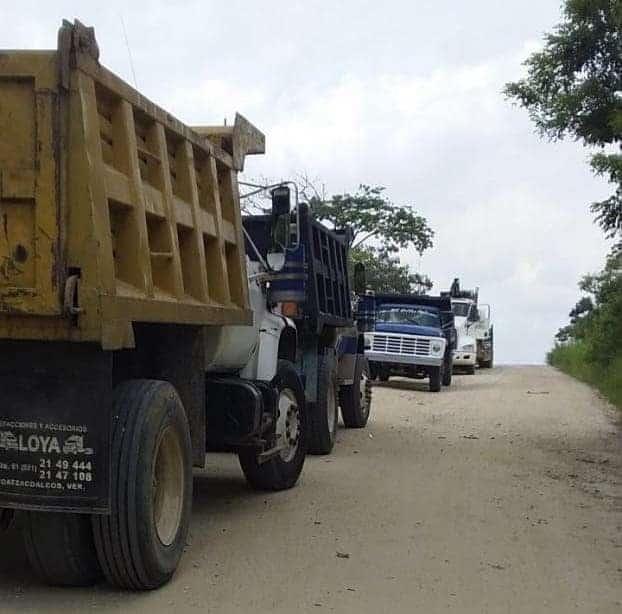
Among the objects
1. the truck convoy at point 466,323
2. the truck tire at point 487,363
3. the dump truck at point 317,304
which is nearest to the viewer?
the dump truck at point 317,304

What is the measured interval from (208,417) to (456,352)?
75.4 feet

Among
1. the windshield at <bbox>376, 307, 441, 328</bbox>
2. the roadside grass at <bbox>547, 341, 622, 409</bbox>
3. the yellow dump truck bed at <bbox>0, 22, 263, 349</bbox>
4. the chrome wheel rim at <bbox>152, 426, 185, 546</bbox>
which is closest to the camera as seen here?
the yellow dump truck bed at <bbox>0, 22, 263, 349</bbox>

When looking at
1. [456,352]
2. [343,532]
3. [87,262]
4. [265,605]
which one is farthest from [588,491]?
[456,352]

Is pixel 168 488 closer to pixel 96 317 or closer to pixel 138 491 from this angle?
pixel 138 491

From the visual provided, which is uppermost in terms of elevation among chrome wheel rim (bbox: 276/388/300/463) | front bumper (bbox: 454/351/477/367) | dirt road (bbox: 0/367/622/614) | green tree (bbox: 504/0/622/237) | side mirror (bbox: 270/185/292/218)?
green tree (bbox: 504/0/622/237)

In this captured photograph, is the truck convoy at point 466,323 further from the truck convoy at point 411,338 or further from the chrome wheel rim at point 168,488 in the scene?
the chrome wheel rim at point 168,488

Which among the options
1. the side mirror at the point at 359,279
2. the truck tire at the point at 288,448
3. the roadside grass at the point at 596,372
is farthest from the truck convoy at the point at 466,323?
the truck tire at the point at 288,448

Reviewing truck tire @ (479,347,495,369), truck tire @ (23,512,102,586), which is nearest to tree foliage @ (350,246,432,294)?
truck tire @ (479,347,495,369)

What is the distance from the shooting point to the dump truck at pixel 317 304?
829 centimetres

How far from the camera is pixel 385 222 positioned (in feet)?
139

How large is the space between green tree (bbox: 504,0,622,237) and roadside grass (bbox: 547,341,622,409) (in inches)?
293

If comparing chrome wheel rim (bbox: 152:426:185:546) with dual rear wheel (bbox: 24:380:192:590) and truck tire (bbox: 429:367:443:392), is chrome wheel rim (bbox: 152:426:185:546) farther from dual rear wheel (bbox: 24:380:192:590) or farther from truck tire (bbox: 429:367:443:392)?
truck tire (bbox: 429:367:443:392)

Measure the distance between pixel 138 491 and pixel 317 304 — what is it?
5.71 metres

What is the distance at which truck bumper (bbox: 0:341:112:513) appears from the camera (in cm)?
465
